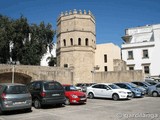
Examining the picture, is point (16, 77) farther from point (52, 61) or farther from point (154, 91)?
point (52, 61)

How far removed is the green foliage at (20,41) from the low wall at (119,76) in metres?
11.9

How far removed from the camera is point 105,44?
4194 centimetres

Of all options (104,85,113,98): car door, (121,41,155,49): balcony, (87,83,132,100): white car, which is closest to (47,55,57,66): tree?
(121,41,155,49): balcony

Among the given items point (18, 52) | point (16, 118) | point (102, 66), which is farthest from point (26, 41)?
point (16, 118)

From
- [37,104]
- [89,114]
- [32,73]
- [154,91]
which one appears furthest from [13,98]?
[32,73]

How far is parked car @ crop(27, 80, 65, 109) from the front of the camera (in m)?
12.5

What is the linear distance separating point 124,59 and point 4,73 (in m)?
24.0

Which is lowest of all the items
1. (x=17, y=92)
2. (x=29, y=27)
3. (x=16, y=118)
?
(x=16, y=118)

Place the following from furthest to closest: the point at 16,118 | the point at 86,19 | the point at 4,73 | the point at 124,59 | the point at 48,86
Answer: the point at 124,59
the point at 86,19
the point at 4,73
the point at 48,86
the point at 16,118

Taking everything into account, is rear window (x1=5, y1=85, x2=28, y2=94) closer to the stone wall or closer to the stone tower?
the stone wall

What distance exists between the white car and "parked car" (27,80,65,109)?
614 centimetres

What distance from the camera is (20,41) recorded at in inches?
1411

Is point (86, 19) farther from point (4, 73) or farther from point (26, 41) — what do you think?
point (4, 73)

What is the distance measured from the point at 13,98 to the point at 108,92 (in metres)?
9.71
